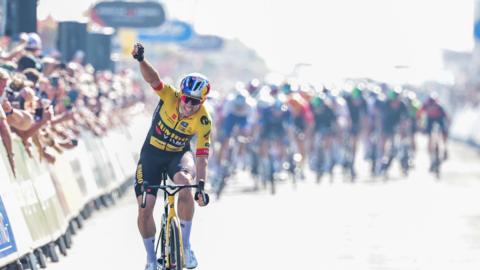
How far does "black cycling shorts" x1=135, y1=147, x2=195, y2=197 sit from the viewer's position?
13.3m

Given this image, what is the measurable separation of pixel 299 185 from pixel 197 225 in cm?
920

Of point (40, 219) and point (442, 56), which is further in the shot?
point (442, 56)

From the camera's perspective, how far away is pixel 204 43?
61.5m

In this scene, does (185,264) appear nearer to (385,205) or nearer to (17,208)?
(17,208)

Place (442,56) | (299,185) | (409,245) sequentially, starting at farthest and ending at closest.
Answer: (442,56), (299,185), (409,245)

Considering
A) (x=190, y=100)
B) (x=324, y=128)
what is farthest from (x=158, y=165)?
(x=324, y=128)

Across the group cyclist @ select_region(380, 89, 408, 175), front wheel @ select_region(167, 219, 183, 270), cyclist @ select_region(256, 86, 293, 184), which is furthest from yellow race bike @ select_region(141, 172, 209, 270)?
cyclist @ select_region(380, 89, 408, 175)

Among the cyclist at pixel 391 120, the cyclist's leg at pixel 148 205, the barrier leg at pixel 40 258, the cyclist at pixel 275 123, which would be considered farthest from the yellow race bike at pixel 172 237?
the cyclist at pixel 391 120

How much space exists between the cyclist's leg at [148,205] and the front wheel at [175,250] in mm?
492

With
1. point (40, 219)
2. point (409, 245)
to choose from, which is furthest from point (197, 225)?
point (40, 219)

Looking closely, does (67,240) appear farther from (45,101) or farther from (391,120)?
(391,120)

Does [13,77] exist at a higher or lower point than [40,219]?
higher

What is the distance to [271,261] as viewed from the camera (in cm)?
1563

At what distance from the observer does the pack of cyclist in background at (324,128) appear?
26656mm
